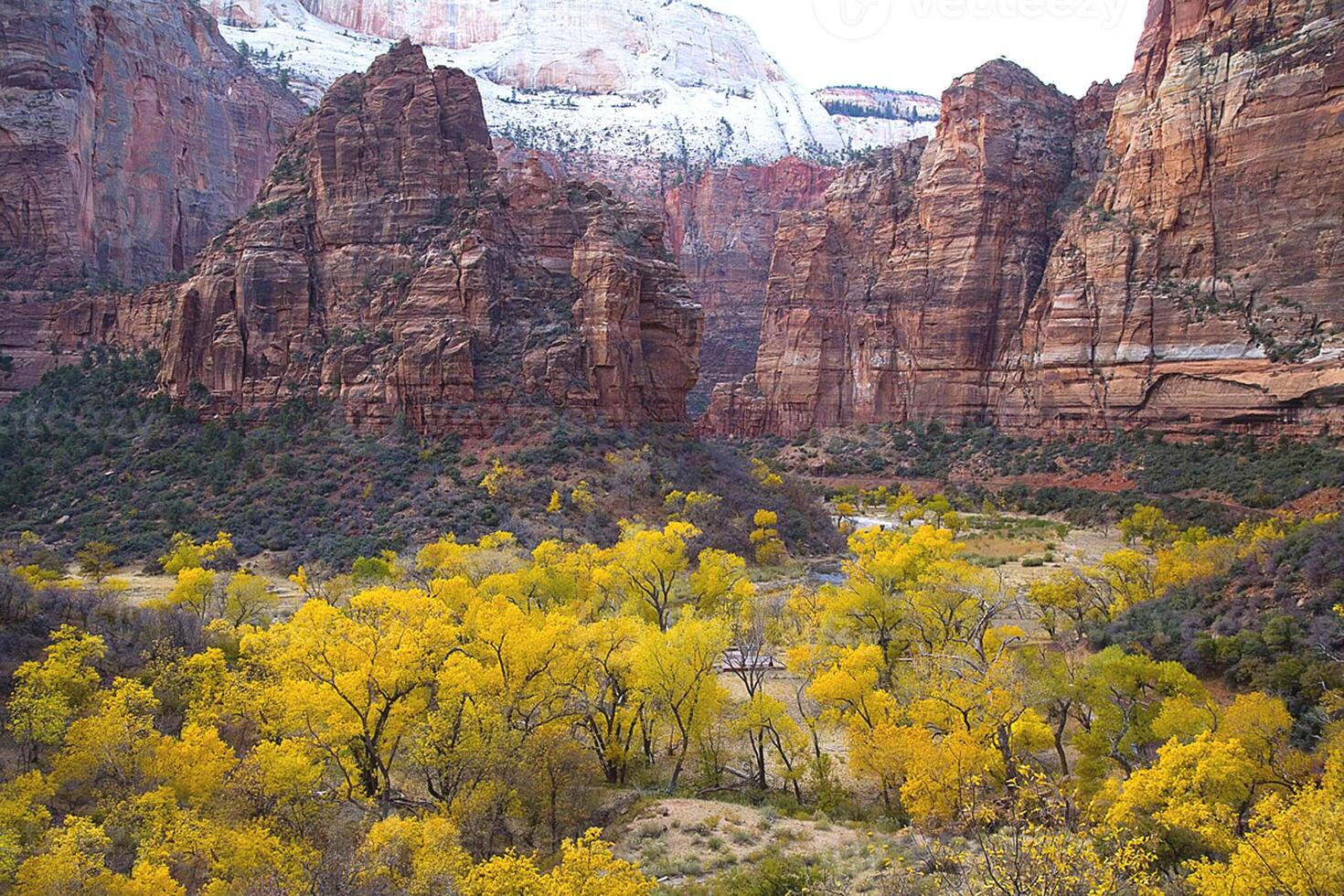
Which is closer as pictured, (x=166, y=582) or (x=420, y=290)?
(x=166, y=582)

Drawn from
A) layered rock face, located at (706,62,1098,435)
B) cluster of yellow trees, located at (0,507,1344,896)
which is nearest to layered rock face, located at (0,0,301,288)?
cluster of yellow trees, located at (0,507,1344,896)

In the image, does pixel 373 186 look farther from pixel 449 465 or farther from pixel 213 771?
pixel 213 771

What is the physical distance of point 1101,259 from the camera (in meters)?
69.6

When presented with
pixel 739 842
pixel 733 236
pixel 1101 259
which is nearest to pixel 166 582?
pixel 739 842

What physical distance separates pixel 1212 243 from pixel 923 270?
27.0 m

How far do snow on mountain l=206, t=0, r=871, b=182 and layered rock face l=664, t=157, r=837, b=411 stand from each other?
40.9ft

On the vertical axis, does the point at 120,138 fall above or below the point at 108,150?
above

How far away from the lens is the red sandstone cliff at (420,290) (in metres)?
47.6

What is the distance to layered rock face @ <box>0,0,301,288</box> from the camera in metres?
61.7

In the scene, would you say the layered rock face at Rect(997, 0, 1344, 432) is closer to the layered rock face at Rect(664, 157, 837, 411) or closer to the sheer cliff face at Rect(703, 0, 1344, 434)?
the sheer cliff face at Rect(703, 0, 1344, 434)

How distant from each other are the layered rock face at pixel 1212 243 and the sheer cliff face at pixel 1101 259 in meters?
0.14

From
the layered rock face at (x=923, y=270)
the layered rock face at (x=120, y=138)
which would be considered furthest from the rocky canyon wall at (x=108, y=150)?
the layered rock face at (x=923, y=270)

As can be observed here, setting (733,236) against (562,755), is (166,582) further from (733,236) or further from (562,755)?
(733,236)

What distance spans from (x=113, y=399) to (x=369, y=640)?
148ft
